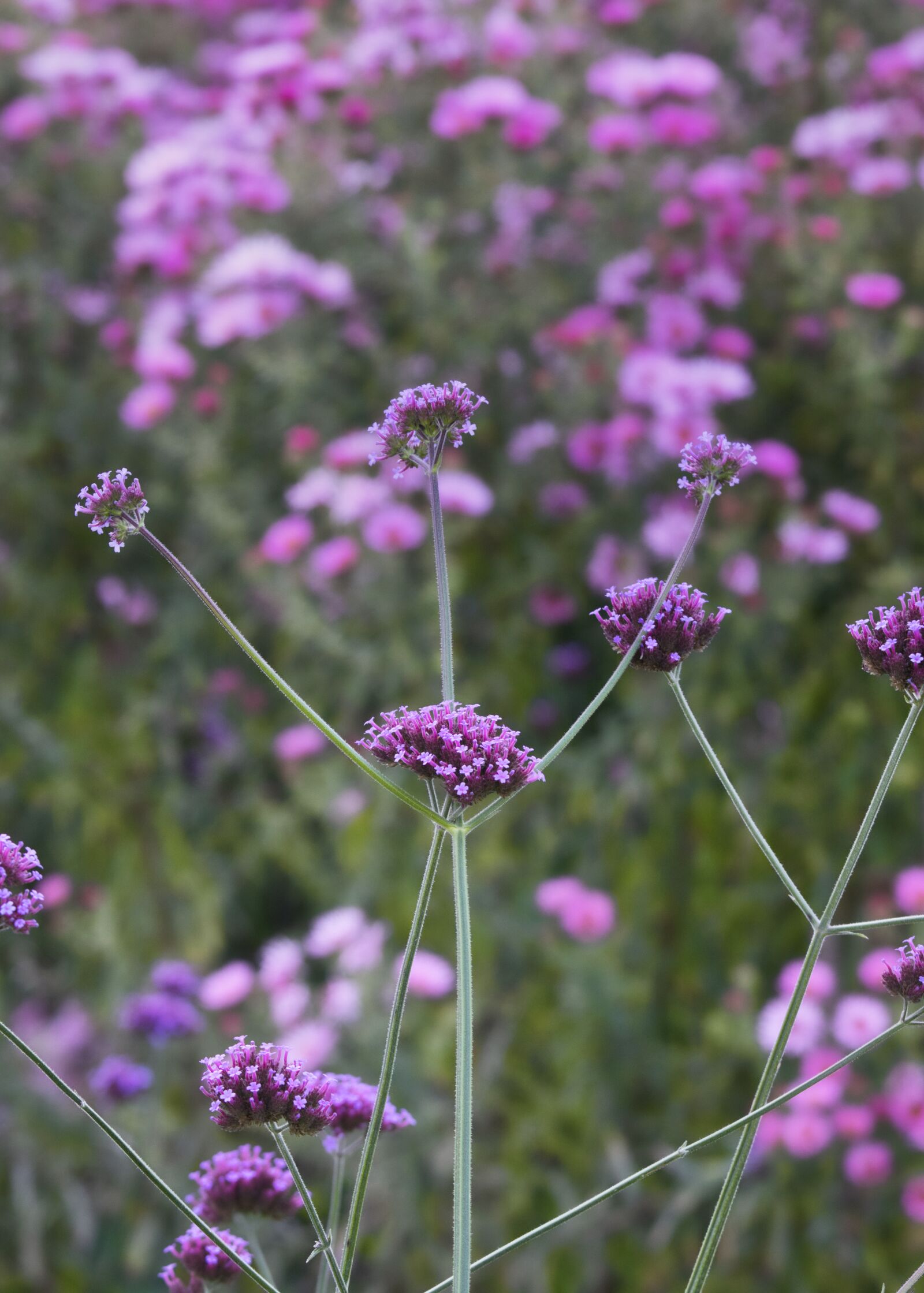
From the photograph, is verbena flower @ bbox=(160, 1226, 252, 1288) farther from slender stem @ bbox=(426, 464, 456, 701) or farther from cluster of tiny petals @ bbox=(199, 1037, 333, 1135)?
slender stem @ bbox=(426, 464, 456, 701)

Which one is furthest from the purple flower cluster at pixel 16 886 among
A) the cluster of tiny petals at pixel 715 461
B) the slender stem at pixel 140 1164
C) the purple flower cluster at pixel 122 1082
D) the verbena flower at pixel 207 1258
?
the purple flower cluster at pixel 122 1082

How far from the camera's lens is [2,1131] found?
204 cm

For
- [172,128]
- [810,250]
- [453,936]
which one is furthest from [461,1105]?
[172,128]

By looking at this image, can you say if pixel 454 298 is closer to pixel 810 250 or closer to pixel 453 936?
pixel 810 250

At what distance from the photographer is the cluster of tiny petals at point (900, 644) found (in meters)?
0.50

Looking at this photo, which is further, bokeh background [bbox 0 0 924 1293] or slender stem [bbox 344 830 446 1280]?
bokeh background [bbox 0 0 924 1293]

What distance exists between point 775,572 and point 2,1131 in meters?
1.26

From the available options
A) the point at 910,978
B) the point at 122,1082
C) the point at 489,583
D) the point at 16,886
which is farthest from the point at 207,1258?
the point at 489,583

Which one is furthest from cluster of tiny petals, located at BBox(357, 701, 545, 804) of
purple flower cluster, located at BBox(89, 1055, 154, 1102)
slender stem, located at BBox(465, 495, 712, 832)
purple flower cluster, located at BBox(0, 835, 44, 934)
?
purple flower cluster, located at BBox(89, 1055, 154, 1102)

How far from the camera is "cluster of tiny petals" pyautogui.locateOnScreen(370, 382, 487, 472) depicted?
1.71 ft

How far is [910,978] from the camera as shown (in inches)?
18.9

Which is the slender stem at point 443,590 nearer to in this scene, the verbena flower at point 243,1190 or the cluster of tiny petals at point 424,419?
the cluster of tiny petals at point 424,419

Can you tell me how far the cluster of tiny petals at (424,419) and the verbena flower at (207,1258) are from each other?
269mm

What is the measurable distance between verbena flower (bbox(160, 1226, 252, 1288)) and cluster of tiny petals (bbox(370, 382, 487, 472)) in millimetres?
269
